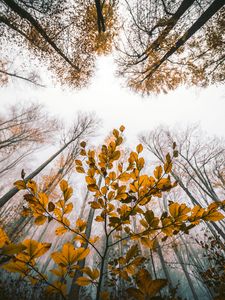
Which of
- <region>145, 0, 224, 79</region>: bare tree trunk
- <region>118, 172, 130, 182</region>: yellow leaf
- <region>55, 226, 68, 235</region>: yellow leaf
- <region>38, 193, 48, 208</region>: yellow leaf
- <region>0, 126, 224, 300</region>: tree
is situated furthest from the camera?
<region>145, 0, 224, 79</region>: bare tree trunk

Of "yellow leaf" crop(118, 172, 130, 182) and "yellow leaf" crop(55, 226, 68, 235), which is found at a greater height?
"yellow leaf" crop(118, 172, 130, 182)

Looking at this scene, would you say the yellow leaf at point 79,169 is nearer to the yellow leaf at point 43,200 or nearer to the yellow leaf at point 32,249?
the yellow leaf at point 43,200

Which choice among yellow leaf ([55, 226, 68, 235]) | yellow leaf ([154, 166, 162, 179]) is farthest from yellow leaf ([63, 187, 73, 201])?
yellow leaf ([154, 166, 162, 179])

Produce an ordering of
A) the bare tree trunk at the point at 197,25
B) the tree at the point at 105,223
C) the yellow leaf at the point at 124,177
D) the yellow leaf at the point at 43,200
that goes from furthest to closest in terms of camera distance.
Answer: the bare tree trunk at the point at 197,25 → the yellow leaf at the point at 124,177 → the yellow leaf at the point at 43,200 → the tree at the point at 105,223

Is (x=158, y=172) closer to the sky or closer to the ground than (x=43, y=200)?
closer to the sky

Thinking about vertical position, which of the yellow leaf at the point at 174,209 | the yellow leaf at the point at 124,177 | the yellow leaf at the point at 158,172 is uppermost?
the yellow leaf at the point at 124,177

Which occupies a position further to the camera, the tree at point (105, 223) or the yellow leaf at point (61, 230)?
the yellow leaf at point (61, 230)

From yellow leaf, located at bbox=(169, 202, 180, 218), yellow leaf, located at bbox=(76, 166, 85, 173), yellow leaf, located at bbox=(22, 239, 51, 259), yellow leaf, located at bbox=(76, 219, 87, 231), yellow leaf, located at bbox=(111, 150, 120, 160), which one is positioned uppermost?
yellow leaf, located at bbox=(111, 150, 120, 160)

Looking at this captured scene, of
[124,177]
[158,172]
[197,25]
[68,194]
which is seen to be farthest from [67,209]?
[197,25]

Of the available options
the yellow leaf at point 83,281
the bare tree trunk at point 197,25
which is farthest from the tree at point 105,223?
the bare tree trunk at point 197,25

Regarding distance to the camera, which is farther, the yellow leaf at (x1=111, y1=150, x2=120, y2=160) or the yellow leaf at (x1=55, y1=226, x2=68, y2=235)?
the yellow leaf at (x1=111, y1=150, x2=120, y2=160)

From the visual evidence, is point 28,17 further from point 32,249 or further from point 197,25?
point 32,249

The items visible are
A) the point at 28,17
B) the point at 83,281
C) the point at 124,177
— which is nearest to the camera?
the point at 83,281

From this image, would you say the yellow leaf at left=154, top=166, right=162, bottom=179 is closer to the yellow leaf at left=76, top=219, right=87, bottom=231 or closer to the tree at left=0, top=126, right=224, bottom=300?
the tree at left=0, top=126, right=224, bottom=300
